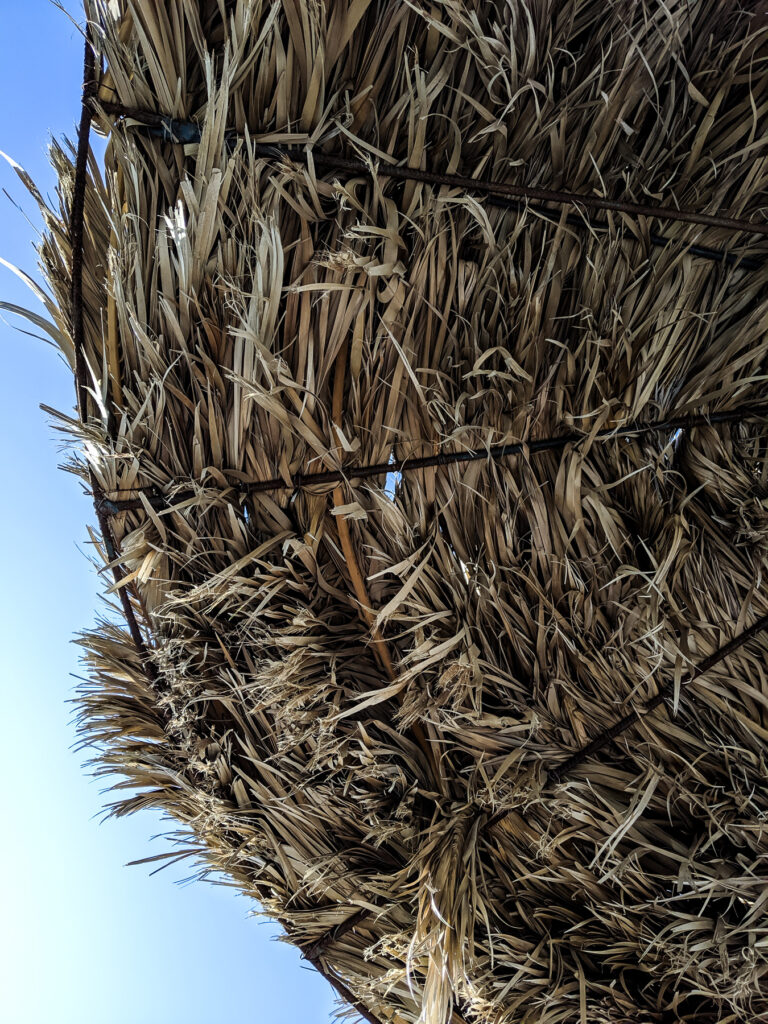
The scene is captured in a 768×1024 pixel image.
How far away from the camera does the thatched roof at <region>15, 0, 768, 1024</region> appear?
0.59 m

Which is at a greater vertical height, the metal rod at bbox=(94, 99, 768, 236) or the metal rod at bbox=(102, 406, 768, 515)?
the metal rod at bbox=(94, 99, 768, 236)

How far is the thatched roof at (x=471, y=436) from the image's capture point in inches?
23.1

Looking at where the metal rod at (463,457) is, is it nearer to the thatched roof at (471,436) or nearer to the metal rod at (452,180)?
the thatched roof at (471,436)

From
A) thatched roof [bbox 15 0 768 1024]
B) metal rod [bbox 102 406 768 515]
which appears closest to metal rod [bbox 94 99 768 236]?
thatched roof [bbox 15 0 768 1024]

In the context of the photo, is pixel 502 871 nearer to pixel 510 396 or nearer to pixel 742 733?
pixel 742 733

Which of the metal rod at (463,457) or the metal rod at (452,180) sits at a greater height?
the metal rod at (452,180)

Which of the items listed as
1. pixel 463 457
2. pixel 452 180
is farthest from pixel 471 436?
pixel 452 180

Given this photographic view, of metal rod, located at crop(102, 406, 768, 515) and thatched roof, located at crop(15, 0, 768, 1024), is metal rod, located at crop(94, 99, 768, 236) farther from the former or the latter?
metal rod, located at crop(102, 406, 768, 515)

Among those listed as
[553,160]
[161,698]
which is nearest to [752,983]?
[161,698]

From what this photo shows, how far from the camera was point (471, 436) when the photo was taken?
62 cm

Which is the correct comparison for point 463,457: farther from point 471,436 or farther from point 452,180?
point 452,180

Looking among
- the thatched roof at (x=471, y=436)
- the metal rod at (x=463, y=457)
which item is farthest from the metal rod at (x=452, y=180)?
the metal rod at (x=463, y=457)

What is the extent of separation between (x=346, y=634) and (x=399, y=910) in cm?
28

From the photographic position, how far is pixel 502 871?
695mm
